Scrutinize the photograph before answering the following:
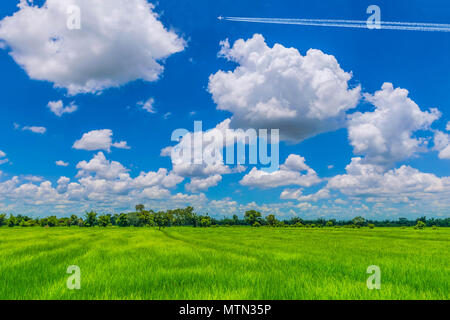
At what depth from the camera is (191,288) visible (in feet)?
17.9

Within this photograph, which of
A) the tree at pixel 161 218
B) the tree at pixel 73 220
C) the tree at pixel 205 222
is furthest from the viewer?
the tree at pixel 73 220

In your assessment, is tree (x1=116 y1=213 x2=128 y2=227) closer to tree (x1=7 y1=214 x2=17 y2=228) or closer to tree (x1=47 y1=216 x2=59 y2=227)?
tree (x1=47 y1=216 x2=59 y2=227)

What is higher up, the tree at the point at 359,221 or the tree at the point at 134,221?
the tree at the point at 359,221

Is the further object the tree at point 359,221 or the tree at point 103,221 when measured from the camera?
the tree at point 103,221

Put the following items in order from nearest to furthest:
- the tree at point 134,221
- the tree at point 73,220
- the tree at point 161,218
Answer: the tree at point 134,221, the tree at point 161,218, the tree at point 73,220

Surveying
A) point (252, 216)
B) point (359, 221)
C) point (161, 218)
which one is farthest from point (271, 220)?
point (161, 218)

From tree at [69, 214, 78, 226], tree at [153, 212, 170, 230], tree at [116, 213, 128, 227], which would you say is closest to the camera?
tree at [116, 213, 128, 227]

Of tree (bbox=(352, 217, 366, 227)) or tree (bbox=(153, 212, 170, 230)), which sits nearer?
tree (bbox=(352, 217, 366, 227))

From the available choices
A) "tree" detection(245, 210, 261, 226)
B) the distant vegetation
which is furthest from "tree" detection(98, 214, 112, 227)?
"tree" detection(245, 210, 261, 226)

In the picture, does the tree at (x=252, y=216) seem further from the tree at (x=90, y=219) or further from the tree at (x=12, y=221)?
the tree at (x=12, y=221)

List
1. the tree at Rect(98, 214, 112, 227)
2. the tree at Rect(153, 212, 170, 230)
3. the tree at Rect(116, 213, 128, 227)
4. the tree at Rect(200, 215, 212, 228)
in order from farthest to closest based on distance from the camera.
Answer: the tree at Rect(153, 212, 170, 230) < the tree at Rect(116, 213, 128, 227) < the tree at Rect(98, 214, 112, 227) < the tree at Rect(200, 215, 212, 228)

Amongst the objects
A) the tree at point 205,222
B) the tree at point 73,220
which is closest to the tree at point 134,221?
the tree at point 73,220

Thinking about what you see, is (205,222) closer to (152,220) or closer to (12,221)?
(152,220)
